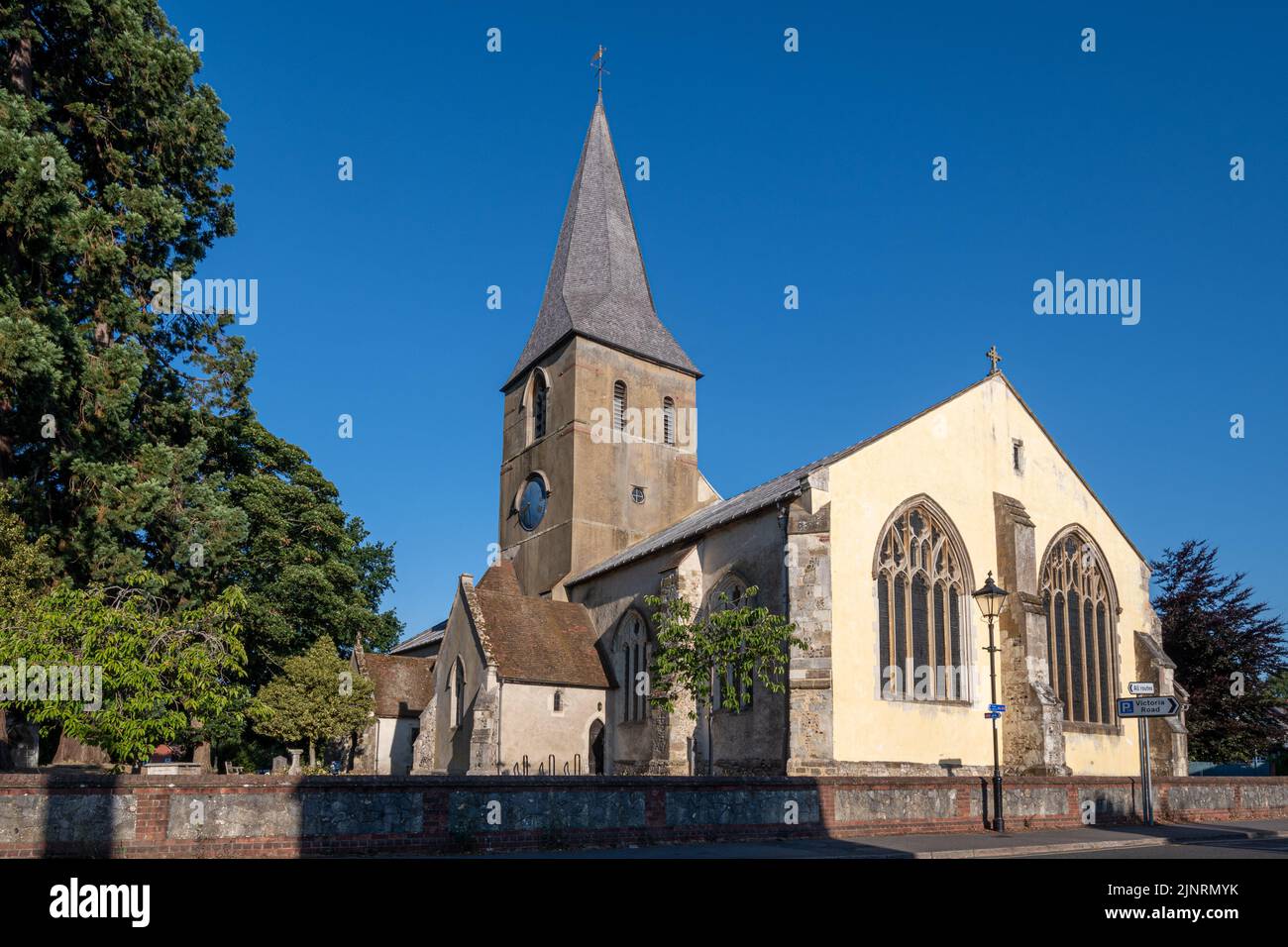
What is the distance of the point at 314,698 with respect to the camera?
35656 millimetres

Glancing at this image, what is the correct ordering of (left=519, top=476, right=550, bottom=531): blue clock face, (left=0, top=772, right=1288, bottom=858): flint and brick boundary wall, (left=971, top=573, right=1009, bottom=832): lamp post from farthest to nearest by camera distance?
(left=519, top=476, right=550, bottom=531): blue clock face → (left=971, top=573, right=1009, bottom=832): lamp post → (left=0, top=772, right=1288, bottom=858): flint and brick boundary wall

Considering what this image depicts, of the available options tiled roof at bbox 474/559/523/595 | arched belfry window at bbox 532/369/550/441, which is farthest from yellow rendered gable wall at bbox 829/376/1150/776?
arched belfry window at bbox 532/369/550/441

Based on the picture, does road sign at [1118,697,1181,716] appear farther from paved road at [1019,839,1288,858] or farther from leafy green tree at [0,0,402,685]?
leafy green tree at [0,0,402,685]

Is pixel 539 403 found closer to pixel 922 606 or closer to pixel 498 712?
pixel 498 712

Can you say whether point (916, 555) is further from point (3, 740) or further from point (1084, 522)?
point (3, 740)

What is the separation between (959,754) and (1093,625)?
329 inches

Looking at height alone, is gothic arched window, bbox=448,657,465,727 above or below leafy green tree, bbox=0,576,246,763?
below

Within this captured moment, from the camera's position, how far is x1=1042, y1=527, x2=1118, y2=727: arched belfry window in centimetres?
3219

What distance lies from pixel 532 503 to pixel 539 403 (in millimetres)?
4530

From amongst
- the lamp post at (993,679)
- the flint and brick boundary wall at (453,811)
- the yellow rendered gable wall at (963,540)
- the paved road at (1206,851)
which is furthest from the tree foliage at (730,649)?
the paved road at (1206,851)

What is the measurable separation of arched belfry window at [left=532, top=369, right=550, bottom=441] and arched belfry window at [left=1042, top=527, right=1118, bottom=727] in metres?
21.6

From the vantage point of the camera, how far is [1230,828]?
22.2 metres

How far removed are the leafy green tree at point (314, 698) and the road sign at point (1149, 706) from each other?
24.9 meters
